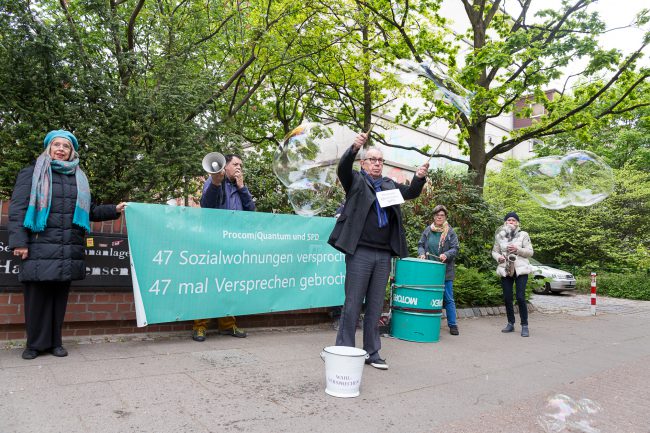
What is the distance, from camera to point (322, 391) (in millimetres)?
3967

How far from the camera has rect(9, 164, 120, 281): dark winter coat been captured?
432 cm

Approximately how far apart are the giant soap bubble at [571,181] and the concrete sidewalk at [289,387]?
2148 mm

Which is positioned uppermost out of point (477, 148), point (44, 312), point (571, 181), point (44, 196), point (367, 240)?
point (477, 148)

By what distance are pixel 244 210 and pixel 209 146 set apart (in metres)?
1.66

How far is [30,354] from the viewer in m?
4.36

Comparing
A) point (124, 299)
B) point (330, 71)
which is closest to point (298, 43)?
point (330, 71)

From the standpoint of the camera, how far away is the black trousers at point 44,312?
14.5 feet

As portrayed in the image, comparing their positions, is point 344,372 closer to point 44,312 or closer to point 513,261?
point 44,312

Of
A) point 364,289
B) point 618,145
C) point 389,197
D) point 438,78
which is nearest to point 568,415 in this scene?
point 364,289

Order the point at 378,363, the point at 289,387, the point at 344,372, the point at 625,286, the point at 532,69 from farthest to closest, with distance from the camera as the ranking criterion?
the point at 625,286, the point at 532,69, the point at 378,363, the point at 289,387, the point at 344,372

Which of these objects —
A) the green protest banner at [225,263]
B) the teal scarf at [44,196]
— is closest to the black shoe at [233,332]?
the green protest banner at [225,263]

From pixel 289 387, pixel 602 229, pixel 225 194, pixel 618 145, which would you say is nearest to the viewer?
pixel 289 387

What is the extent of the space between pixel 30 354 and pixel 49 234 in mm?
1084

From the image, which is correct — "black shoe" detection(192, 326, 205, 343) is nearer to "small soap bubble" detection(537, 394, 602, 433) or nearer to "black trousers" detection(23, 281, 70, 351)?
"black trousers" detection(23, 281, 70, 351)
